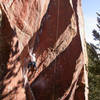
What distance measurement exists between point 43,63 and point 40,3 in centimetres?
423

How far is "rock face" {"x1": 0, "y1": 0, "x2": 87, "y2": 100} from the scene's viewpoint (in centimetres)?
1014

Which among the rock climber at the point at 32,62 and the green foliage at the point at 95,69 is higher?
the rock climber at the point at 32,62

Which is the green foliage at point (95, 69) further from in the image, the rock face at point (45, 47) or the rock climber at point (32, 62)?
the rock climber at point (32, 62)

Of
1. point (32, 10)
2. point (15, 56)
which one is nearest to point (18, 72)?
point (15, 56)

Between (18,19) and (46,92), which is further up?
(18,19)

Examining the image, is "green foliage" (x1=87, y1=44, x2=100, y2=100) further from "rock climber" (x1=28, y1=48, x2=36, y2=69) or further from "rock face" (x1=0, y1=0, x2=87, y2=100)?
"rock climber" (x1=28, y1=48, x2=36, y2=69)

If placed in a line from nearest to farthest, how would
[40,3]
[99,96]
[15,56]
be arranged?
1. [15,56]
2. [40,3]
3. [99,96]

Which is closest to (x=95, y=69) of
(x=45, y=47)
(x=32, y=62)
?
(x=45, y=47)

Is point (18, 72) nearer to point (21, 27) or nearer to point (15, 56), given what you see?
point (15, 56)

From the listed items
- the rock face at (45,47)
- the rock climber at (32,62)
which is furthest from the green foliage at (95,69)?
the rock climber at (32,62)

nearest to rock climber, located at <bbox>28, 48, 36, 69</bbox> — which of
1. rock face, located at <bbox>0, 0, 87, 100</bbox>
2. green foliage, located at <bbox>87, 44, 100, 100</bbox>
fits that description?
rock face, located at <bbox>0, 0, 87, 100</bbox>

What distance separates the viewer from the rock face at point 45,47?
10141 mm

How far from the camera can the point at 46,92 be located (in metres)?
12.9

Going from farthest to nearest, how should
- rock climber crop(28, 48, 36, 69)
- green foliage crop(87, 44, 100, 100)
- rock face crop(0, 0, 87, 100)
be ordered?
green foliage crop(87, 44, 100, 100) < rock climber crop(28, 48, 36, 69) < rock face crop(0, 0, 87, 100)
